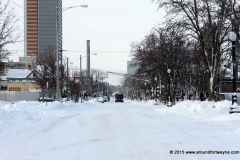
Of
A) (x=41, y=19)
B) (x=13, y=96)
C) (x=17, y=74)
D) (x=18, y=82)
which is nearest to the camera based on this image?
(x=41, y=19)

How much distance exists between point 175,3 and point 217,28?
5641 millimetres

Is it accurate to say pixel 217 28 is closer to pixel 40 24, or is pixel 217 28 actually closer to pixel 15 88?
pixel 40 24

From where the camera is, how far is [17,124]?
18047mm

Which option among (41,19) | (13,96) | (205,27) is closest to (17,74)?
(13,96)

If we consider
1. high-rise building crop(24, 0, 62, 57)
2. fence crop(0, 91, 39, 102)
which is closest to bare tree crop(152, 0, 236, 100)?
high-rise building crop(24, 0, 62, 57)

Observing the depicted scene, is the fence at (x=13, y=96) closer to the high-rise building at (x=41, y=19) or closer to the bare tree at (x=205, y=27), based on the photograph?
the high-rise building at (x=41, y=19)

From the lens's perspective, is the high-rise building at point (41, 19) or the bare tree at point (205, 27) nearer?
the bare tree at point (205, 27)

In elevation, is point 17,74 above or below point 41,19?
below

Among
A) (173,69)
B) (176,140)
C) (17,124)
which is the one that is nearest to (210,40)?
(173,69)

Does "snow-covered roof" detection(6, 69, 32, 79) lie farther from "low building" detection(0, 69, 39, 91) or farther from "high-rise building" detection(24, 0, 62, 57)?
"high-rise building" detection(24, 0, 62, 57)

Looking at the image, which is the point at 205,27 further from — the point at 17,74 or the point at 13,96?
the point at 17,74

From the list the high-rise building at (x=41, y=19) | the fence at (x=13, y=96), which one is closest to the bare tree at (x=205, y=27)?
the high-rise building at (x=41, y=19)

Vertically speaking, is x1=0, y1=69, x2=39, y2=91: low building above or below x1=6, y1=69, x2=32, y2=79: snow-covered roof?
below

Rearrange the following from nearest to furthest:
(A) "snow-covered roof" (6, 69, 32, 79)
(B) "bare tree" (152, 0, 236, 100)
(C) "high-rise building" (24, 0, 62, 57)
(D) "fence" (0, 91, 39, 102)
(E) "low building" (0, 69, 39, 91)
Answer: (B) "bare tree" (152, 0, 236, 100)
(C) "high-rise building" (24, 0, 62, 57)
(D) "fence" (0, 91, 39, 102)
(E) "low building" (0, 69, 39, 91)
(A) "snow-covered roof" (6, 69, 32, 79)
